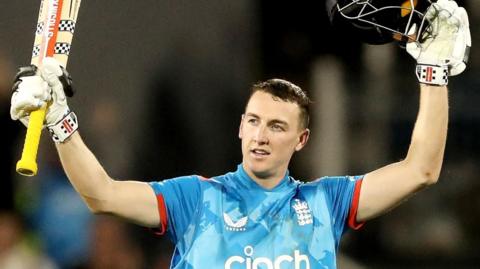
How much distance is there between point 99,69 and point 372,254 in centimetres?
214

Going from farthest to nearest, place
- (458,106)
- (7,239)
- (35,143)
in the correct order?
(458,106), (7,239), (35,143)

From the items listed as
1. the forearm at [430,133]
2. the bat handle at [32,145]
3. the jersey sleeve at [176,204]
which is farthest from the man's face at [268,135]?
the bat handle at [32,145]

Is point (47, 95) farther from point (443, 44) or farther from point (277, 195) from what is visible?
point (443, 44)

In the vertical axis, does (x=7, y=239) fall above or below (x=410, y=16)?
below

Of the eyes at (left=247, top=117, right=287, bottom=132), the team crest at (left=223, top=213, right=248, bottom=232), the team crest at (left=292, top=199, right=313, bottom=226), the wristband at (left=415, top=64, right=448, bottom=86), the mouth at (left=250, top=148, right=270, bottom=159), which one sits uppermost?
the wristband at (left=415, top=64, right=448, bottom=86)

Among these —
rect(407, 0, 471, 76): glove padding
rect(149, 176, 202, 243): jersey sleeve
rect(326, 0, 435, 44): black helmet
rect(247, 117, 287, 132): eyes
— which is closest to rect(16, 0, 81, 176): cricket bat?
rect(149, 176, 202, 243): jersey sleeve

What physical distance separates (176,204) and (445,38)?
48.3 inches

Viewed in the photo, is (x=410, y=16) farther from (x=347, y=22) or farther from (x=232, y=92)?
(x=232, y=92)

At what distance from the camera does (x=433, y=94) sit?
392cm

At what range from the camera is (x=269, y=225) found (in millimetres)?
4004

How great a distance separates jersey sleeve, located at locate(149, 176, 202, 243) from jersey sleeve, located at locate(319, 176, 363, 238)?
0.54 m

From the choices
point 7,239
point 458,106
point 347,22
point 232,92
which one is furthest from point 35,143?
point 458,106

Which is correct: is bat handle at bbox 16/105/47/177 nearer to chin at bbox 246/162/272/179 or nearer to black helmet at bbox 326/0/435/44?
chin at bbox 246/162/272/179

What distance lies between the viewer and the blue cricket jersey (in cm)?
393
